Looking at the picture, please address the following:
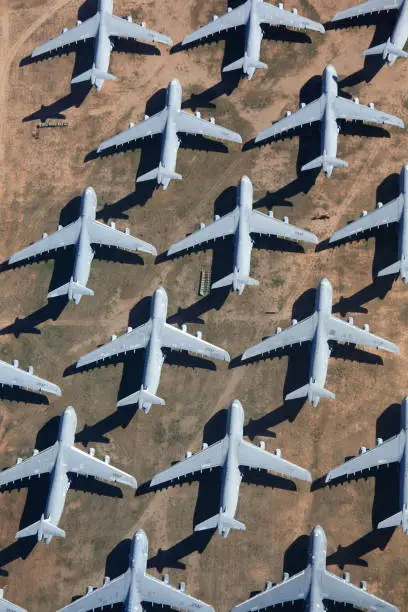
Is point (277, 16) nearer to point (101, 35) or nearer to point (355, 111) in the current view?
point (355, 111)

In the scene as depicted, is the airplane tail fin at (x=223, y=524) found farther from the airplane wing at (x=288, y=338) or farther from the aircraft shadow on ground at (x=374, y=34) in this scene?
the aircraft shadow on ground at (x=374, y=34)

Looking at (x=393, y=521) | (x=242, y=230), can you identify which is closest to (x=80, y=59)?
(x=242, y=230)

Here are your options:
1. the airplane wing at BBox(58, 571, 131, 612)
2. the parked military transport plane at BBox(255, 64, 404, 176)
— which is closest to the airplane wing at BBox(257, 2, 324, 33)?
the parked military transport plane at BBox(255, 64, 404, 176)

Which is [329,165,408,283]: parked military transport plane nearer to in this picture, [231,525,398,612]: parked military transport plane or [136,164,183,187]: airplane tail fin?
[136,164,183,187]: airplane tail fin

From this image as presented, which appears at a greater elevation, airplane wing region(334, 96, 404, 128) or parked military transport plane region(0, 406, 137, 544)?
airplane wing region(334, 96, 404, 128)

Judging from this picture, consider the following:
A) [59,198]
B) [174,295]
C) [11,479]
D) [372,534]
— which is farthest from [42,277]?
[372,534]

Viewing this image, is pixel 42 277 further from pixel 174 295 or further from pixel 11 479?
pixel 11 479
